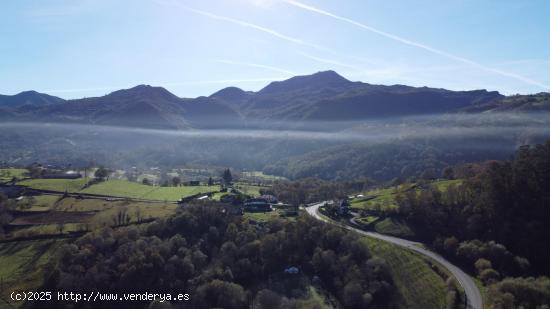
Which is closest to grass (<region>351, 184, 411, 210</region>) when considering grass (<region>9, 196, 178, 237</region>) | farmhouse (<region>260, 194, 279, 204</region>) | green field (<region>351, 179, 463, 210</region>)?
green field (<region>351, 179, 463, 210</region>)

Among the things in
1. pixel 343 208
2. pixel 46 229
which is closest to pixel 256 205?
pixel 343 208

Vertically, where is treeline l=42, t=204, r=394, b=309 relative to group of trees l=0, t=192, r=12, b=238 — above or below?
below

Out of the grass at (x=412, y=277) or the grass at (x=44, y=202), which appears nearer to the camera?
the grass at (x=412, y=277)

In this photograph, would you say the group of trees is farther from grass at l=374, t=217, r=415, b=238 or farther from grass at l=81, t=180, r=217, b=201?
grass at l=374, t=217, r=415, b=238

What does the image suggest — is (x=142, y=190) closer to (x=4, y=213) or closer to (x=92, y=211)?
(x=92, y=211)

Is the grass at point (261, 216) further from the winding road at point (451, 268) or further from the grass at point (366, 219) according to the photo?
the grass at point (366, 219)

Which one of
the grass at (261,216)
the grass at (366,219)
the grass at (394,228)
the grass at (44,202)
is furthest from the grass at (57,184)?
the grass at (394,228)
